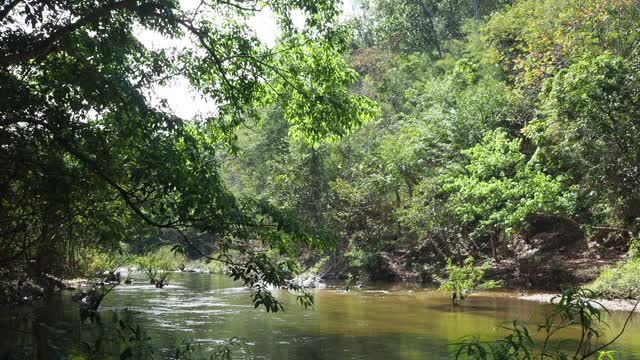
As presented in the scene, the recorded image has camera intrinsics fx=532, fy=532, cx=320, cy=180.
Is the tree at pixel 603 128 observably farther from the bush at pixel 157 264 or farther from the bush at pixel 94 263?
the bush at pixel 157 264

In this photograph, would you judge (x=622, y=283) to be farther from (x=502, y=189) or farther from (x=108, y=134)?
(x=108, y=134)

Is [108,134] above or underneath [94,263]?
above

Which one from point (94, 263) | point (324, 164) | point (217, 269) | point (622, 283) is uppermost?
point (324, 164)

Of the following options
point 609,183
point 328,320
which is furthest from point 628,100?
point 328,320

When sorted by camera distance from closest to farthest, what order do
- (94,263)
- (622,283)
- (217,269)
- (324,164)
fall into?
(622,283), (94,263), (324,164), (217,269)

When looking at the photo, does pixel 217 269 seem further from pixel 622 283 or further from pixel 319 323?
pixel 622 283

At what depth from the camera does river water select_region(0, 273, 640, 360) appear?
372 inches

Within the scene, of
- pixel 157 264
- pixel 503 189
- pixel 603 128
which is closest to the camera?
pixel 603 128

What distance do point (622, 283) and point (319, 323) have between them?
8342 millimetres

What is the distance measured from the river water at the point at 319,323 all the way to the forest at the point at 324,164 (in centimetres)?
34

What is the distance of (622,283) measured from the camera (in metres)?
14.4

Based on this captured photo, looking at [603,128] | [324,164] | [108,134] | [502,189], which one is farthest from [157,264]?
[108,134]

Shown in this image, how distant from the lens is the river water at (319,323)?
372 inches

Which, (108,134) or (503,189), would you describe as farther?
(503,189)
